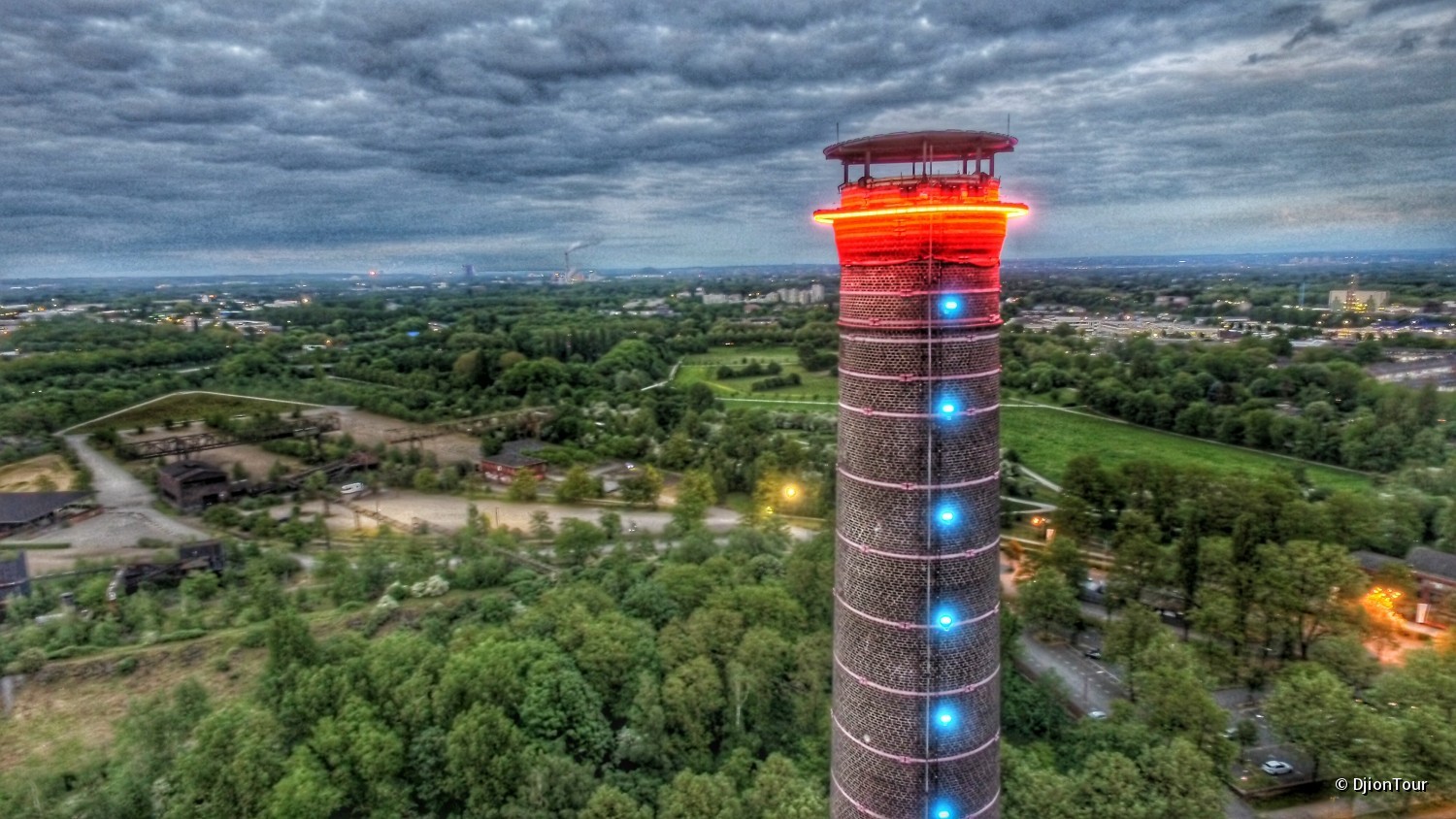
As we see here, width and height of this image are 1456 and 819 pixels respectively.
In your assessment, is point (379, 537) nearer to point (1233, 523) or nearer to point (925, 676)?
point (925, 676)

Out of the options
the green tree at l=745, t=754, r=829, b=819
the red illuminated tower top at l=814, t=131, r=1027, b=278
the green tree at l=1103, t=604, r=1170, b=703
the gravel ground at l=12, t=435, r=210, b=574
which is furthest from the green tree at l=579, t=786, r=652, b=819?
the gravel ground at l=12, t=435, r=210, b=574

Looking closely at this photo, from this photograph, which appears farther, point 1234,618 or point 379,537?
point 379,537

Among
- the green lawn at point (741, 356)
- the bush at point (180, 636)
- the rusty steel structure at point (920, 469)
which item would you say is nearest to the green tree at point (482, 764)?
the rusty steel structure at point (920, 469)

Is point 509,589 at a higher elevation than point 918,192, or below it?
below

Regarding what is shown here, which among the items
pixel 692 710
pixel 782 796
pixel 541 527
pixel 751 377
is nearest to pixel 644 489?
pixel 541 527

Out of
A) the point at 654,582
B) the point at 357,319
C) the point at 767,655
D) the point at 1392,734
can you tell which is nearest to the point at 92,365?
the point at 357,319

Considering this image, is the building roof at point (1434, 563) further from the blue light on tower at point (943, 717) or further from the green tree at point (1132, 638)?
the blue light on tower at point (943, 717)
